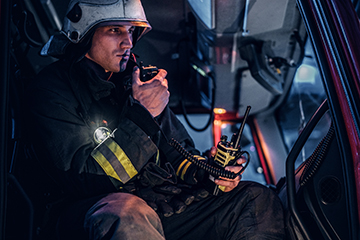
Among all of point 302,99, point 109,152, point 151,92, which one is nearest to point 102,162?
point 109,152

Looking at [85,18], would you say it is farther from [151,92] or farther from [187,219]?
[187,219]

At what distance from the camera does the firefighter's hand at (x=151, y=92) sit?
183 centimetres

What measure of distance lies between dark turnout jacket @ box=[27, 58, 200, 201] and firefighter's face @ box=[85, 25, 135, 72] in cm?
12

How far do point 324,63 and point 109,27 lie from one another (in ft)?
3.96

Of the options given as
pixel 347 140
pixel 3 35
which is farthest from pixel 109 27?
pixel 347 140

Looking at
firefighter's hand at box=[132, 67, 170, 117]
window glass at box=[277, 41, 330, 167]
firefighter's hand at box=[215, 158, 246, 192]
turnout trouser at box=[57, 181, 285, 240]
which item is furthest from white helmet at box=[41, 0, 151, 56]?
window glass at box=[277, 41, 330, 167]

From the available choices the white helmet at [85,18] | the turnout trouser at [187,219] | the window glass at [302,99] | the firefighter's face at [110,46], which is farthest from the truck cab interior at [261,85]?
the firefighter's face at [110,46]

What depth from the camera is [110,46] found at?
6.69 ft

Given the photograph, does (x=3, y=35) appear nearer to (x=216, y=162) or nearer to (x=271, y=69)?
(x=216, y=162)

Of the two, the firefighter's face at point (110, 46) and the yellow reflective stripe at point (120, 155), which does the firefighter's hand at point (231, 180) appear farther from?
the firefighter's face at point (110, 46)

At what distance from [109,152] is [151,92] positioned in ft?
1.17

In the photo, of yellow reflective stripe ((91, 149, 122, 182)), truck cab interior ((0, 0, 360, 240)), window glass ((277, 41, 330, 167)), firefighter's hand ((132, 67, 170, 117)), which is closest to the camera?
truck cab interior ((0, 0, 360, 240))

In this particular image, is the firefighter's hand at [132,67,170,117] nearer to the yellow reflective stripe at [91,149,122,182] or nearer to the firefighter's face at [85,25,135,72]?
the firefighter's face at [85,25,135,72]

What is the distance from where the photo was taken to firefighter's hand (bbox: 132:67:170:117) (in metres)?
1.83
